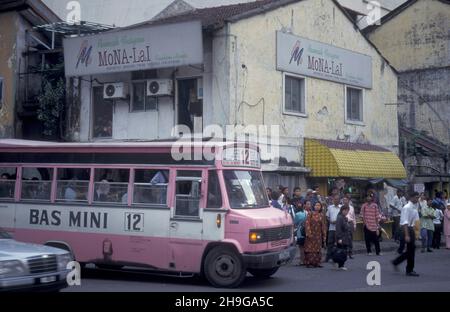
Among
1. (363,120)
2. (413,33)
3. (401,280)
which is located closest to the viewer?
(401,280)

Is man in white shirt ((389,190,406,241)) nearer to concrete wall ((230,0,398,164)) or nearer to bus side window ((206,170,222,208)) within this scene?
concrete wall ((230,0,398,164))

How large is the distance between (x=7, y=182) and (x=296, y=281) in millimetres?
6736

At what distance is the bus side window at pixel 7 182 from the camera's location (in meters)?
14.1

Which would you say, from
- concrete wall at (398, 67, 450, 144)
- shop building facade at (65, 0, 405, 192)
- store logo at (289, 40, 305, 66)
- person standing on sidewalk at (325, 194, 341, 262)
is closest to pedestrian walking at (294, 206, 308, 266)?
person standing on sidewalk at (325, 194, 341, 262)

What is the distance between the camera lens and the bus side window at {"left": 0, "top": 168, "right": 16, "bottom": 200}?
14055 millimetres

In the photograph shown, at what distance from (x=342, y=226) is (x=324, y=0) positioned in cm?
1141

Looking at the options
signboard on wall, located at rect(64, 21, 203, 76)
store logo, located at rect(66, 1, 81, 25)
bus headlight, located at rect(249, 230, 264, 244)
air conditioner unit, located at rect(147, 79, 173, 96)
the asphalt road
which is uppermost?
store logo, located at rect(66, 1, 81, 25)

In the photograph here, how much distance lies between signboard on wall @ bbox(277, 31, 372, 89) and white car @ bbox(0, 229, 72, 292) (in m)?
12.8

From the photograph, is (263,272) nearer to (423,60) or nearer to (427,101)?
(427,101)

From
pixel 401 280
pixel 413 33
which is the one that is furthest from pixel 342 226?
pixel 413 33

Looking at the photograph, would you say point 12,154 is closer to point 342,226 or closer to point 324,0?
point 342,226

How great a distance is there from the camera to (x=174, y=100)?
68.4ft

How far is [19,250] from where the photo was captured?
9828 millimetres

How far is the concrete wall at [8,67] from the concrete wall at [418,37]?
727 inches
